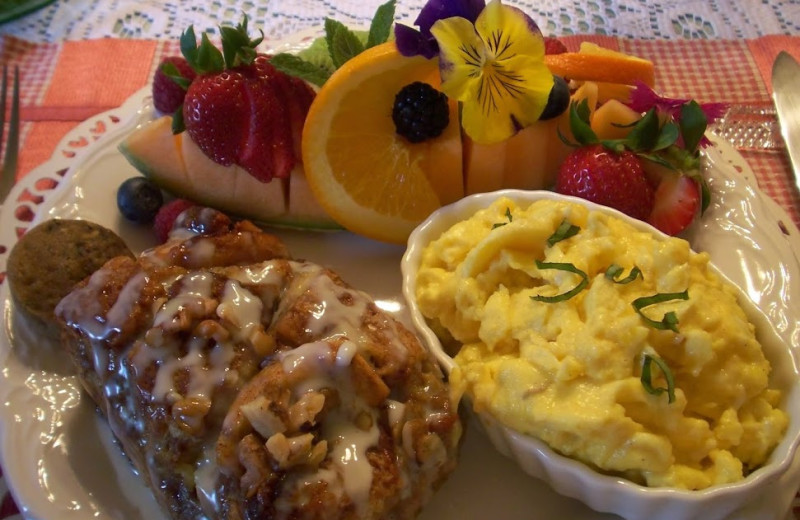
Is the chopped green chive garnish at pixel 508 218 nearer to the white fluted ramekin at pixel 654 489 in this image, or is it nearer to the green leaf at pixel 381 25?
the white fluted ramekin at pixel 654 489

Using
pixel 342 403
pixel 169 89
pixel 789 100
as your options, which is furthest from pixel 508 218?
pixel 789 100

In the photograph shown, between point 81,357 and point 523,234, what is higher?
point 523,234

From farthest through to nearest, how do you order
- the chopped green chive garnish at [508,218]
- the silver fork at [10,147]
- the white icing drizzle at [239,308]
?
the silver fork at [10,147], the chopped green chive garnish at [508,218], the white icing drizzle at [239,308]

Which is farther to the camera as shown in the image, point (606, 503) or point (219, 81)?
point (219, 81)

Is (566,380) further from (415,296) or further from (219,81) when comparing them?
(219,81)

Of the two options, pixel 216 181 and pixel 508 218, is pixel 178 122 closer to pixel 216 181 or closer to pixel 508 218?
pixel 216 181

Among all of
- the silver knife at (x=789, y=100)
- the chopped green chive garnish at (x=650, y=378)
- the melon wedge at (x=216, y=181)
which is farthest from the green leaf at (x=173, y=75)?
the silver knife at (x=789, y=100)

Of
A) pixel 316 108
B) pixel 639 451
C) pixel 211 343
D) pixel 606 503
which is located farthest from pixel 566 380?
pixel 316 108
